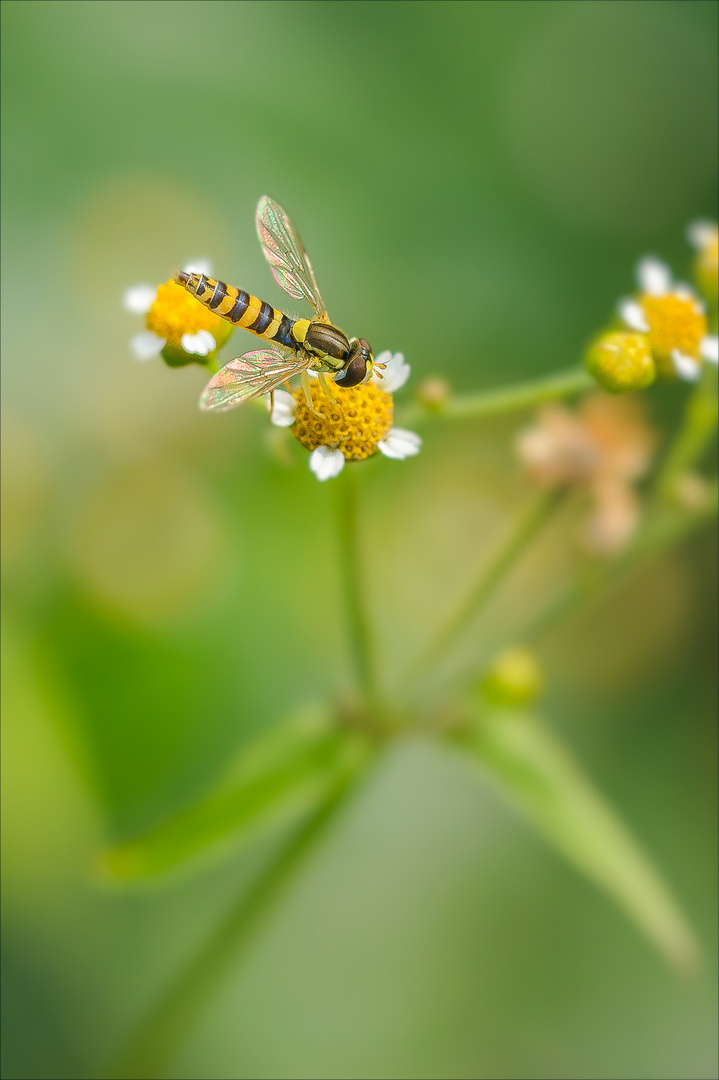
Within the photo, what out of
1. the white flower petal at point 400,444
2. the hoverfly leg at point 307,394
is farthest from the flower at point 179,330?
the white flower petal at point 400,444

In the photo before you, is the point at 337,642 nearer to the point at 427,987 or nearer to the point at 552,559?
the point at 552,559

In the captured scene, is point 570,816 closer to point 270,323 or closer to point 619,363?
point 619,363

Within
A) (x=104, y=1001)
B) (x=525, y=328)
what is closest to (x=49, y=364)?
(x=525, y=328)

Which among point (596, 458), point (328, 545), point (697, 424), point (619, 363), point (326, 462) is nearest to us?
point (326, 462)

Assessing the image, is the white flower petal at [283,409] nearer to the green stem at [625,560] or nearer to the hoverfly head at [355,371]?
the hoverfly head at [355,371]

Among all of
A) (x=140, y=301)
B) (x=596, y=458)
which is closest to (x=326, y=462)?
(x=140, y=301)

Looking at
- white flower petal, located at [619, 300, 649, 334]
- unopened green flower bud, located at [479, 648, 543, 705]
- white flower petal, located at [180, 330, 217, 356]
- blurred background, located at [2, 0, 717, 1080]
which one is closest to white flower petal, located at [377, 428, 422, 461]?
white flower petal, located at [180, 330, 217, 356]

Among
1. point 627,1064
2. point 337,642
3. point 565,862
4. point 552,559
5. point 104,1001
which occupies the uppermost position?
point 552,559
